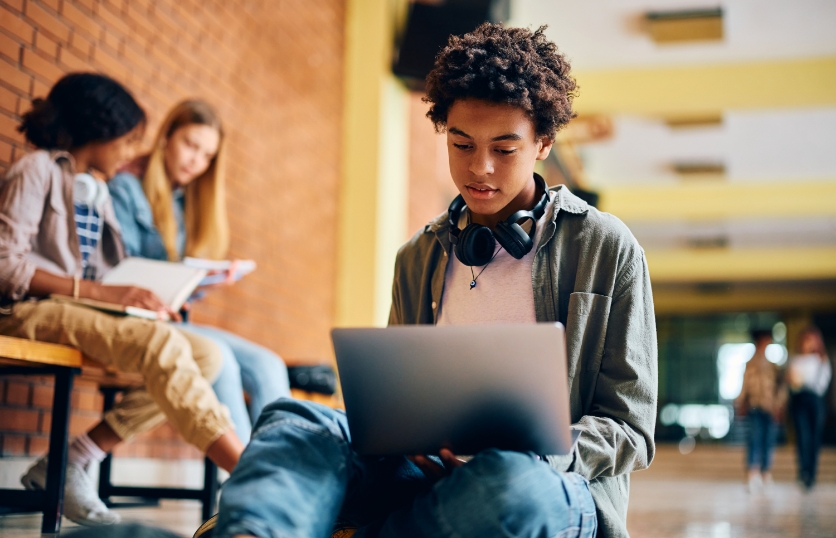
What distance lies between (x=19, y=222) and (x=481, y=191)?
1406 millimetres

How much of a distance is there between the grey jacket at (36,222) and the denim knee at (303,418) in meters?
1.27

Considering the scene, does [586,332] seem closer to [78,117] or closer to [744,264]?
[78,117]

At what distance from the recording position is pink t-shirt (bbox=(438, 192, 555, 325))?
A: 147 cm

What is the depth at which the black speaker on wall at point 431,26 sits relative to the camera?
4.98m

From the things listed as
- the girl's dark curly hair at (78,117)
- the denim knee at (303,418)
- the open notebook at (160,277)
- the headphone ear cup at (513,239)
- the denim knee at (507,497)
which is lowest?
the denim knee at (507,497)

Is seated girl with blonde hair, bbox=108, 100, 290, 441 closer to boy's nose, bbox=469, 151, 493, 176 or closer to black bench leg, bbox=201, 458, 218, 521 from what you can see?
black bench leg, bbox=201, 458, 218, 521

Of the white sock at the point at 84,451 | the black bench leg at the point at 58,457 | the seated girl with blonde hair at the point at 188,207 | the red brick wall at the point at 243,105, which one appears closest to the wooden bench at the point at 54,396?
the black bench leg at the point at 58,457

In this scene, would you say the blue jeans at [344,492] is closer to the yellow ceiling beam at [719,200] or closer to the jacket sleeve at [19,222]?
the jacket sleeve at [19,222]

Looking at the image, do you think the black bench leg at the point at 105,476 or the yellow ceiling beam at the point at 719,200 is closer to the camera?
the black bench leg at the point at 105,476

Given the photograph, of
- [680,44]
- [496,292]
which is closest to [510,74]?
[496,292]

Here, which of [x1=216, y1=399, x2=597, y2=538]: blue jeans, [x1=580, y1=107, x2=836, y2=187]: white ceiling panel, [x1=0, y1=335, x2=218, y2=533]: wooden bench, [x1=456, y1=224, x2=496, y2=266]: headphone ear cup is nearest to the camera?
[x1=216, y1=399, x2=597, y2=538]: blue jeans

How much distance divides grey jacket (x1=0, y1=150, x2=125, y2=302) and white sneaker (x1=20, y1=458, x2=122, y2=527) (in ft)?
1.59

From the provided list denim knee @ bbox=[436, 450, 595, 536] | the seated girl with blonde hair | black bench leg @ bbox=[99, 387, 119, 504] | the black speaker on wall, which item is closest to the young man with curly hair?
denim knee @ bbox=[436, 450, 595, 536]

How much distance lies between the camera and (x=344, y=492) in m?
1.15
